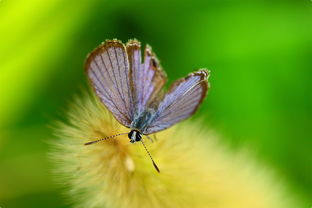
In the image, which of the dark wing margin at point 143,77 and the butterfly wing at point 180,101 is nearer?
the butterfly wing at point 180,101

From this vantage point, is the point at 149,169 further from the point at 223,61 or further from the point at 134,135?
the point at 223,61

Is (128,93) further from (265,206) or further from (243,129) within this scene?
(243,129)

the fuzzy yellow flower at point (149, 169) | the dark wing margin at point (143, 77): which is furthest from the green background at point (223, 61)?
the dark wing margin at point (143, 77)

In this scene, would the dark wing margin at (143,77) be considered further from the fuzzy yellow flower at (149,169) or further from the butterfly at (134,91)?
the fuzzy yellow flower at (149,169)

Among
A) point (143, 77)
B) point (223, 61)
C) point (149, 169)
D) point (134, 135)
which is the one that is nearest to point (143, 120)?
point (134, 135)

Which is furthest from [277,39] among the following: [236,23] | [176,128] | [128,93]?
[128,93]

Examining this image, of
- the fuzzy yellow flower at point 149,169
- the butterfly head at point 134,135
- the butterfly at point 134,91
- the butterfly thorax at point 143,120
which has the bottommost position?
the fuzzy yellow flower at point 149,169

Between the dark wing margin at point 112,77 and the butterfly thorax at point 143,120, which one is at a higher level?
the dark wing margin at point 112,77
